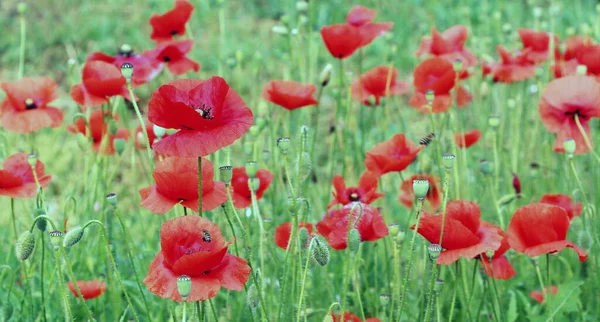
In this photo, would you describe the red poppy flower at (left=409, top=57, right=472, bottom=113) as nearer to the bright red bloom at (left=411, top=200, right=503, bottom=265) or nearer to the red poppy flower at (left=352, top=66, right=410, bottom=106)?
the red poppy flower at (left=352, top=66, right=410, bottom=106)

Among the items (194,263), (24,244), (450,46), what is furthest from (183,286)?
(450,46)

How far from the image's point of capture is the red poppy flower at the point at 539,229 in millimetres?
1525

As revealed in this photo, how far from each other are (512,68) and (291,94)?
0.78m

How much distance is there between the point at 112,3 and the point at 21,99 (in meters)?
2.87

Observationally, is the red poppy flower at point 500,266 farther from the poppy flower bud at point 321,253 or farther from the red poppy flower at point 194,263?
the red poppy flower at point 194,263

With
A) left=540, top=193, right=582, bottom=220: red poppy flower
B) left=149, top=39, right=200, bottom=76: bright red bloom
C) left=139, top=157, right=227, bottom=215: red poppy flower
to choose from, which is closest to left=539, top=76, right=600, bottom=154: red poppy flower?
left=540, top=193, right=582, bottom=220: red poppy flower

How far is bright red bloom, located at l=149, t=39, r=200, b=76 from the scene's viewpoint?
216cm

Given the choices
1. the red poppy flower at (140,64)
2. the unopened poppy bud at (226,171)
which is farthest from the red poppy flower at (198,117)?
the red poppy flower at (140,64)

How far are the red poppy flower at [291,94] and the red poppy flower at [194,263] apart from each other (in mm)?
662

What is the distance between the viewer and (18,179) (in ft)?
5.83

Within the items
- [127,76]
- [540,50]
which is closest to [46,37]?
[540,50]

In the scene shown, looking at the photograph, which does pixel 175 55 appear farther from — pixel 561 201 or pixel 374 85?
pixel 561 201

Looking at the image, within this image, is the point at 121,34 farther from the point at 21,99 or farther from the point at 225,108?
the point at 225,108

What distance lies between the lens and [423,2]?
4.86 meters
